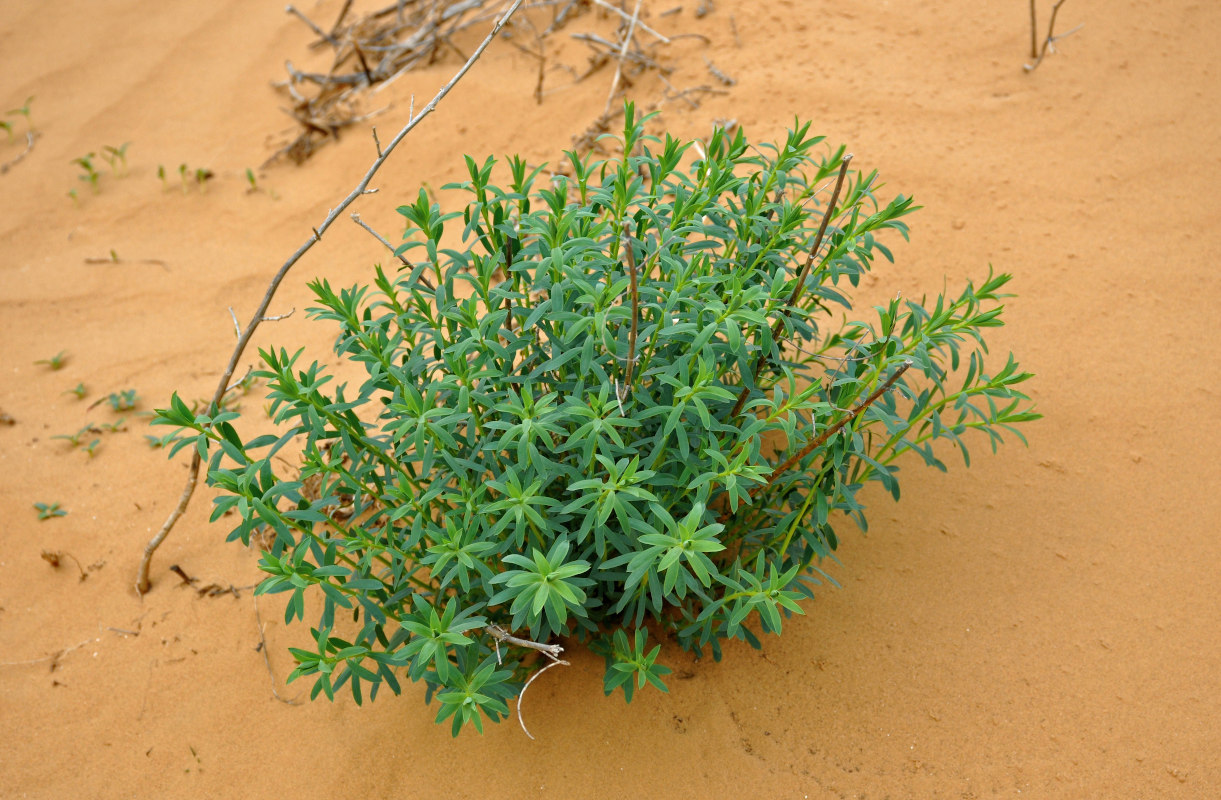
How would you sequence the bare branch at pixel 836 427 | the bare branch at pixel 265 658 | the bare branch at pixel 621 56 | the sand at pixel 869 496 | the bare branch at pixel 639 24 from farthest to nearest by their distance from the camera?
the bare branch at pixel 639 24
the bare branch at pixel 621 56
the bare branch at pixel 265 658
the sand at pixel 869 496
the bare branch at pixel 836 427

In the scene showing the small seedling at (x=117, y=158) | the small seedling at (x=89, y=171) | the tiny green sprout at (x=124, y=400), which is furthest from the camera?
the small seedling at (x=117, y=158)

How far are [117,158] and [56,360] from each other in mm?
1993

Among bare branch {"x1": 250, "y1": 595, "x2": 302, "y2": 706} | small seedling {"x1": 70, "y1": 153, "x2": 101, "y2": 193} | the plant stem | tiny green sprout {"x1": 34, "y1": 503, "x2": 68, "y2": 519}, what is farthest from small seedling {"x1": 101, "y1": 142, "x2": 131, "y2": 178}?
the plant stem

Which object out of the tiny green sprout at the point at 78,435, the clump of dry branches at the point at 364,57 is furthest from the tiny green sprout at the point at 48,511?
the clump of dry branches at the point at 364,57

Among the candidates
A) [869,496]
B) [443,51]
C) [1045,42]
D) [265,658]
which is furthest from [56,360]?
[1045,42]

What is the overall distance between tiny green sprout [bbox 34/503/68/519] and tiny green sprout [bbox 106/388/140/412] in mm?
546

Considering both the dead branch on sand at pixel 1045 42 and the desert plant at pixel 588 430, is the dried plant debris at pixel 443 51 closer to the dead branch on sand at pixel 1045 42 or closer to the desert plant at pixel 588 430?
the dead branch on sand at pixel 1045 42

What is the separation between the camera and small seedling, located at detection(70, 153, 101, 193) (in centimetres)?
496

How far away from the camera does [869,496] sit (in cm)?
284

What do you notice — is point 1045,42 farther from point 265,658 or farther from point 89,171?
point 89,171

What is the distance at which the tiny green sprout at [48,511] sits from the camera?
3.15 metres

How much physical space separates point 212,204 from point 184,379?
1603 mm

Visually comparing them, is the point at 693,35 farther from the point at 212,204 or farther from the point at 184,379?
the point at 184,379

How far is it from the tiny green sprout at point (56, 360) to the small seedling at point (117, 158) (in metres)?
1.64
